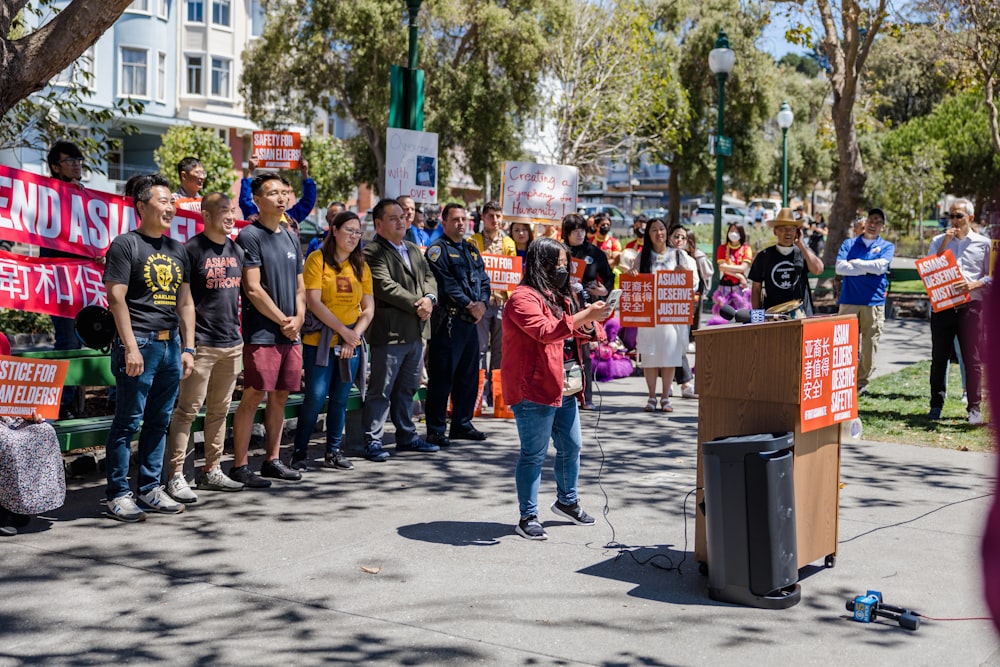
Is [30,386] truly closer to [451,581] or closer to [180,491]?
[180,491]

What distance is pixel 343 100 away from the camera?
33156 mm

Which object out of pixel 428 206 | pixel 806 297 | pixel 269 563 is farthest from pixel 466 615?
pixel 428 206

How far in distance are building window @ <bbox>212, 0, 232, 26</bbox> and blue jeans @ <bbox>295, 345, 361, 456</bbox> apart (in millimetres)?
50897

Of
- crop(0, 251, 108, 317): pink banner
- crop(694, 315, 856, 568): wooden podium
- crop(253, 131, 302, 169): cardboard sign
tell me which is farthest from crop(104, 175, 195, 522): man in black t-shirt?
crop(253, 131, 302, 169): cardboard sign

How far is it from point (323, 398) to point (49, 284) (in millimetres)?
2176

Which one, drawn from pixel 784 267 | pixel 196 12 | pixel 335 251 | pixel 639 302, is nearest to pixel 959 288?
pixel 784 267

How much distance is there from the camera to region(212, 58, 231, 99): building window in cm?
5562

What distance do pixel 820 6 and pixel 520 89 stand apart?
39.8ft

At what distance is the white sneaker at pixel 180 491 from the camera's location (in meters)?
7.53

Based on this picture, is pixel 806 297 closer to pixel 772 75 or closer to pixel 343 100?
pixel 343 100

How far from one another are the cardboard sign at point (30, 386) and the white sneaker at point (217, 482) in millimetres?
1338

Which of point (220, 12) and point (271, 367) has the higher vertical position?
point (220, 12)

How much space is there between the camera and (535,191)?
12.6 m

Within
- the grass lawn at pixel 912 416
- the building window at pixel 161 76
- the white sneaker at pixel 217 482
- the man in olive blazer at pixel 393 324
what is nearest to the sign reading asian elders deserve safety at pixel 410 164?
the man in olive blazer at pixel 393 324
